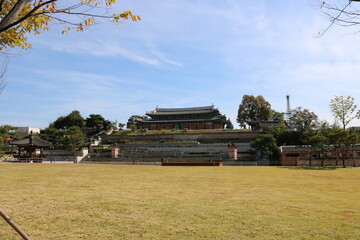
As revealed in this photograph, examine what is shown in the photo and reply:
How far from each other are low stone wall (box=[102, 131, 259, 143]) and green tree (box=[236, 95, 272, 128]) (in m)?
10.6

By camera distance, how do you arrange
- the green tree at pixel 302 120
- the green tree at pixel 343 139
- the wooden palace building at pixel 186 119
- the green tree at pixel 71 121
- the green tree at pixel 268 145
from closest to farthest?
the green tree at pixel 343 139 → the green tree at pixel 268 145 → the green tree at pixel 302 120 → the wooden palace building at pixel 186 119 → the green tree at pixel 71 121

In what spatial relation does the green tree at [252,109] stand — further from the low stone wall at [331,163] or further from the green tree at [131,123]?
the low stone wall at [331,163]

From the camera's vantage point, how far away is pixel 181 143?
5516 cm

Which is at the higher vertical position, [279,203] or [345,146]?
[345,146]

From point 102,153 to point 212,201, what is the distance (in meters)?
45.3

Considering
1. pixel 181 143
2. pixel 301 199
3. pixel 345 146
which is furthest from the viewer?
pixel 181 143

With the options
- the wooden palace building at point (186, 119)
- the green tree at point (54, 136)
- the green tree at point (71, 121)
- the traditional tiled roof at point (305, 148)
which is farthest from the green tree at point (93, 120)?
the traditional tiled roof at point (305, 148)

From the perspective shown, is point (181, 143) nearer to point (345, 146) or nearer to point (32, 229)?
point (345, 146)

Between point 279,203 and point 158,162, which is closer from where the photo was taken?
point 279,203

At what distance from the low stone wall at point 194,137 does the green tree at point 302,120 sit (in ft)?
27.7

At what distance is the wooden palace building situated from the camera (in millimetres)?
66688

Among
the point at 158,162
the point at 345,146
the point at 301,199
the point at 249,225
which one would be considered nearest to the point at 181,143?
the point at 158,162

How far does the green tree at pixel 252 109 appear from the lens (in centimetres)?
6712

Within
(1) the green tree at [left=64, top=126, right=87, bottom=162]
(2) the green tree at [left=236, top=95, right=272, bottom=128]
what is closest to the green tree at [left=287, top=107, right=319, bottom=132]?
(2) the green tree at [left=236, top=95, right=272, bottom=128]
